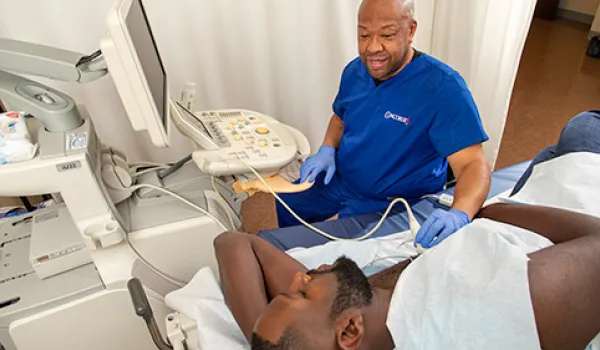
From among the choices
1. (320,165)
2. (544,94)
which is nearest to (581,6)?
(544,94)

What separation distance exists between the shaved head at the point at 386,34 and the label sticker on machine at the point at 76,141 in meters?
0.82

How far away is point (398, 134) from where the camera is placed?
1401mm

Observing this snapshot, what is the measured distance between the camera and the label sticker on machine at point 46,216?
1292 millimetres

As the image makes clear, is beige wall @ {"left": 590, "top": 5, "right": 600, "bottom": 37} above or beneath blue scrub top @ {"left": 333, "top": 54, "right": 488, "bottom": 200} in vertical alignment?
beneath

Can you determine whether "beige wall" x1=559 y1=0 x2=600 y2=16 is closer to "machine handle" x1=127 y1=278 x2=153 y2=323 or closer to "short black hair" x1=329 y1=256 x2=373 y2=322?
"short black hair" x1=329 y1=256 x2=373 y2=322

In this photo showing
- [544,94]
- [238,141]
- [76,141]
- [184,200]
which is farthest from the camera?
[544,94]

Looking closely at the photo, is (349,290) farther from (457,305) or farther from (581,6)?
(581,6)

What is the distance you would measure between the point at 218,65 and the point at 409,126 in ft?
3.33

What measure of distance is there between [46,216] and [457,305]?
1.16m

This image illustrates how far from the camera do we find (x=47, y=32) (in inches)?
67.4

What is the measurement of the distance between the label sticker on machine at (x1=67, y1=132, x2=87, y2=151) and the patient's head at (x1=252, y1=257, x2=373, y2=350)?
624 mm

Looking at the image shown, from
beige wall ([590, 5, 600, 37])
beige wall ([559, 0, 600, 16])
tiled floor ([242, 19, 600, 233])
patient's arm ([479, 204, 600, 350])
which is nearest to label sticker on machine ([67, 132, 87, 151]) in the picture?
patient's arm ([479, 204, 600, 350])

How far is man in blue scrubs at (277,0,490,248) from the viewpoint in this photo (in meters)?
1.26

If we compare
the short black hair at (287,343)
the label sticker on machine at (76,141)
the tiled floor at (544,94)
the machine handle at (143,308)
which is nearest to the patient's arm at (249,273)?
the machine handle at (143,308)
